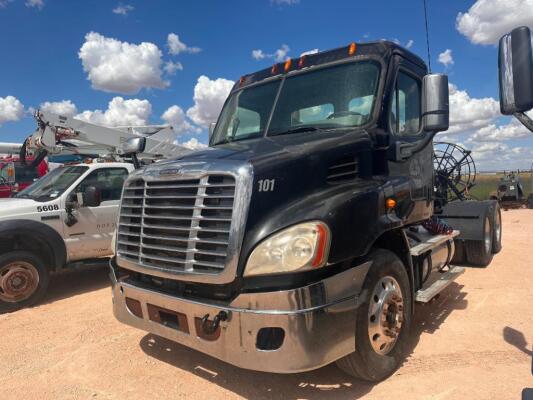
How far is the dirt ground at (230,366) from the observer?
3240 millimetres

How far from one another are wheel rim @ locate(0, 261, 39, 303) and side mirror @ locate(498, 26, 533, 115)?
597 centimetres

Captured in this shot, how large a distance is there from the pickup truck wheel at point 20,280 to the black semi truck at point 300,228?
2759mm

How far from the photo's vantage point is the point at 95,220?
22.1ft

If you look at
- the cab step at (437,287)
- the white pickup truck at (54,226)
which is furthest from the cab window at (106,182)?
the cab step at (437,287)

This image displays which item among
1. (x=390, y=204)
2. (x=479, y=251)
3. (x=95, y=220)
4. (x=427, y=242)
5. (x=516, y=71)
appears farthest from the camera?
(x=479, y=251)

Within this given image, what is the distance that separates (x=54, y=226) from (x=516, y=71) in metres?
6.13

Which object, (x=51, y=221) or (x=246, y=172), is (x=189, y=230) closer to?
(x=246, y=172)

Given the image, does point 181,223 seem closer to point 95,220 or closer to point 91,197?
point 91,197

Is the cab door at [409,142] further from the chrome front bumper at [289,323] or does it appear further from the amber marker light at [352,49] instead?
the chrome front bumper at [289,323]

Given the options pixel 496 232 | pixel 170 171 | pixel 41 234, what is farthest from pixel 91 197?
pixel 496 232

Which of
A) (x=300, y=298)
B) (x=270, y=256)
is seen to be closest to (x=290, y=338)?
(x=300, y=298)

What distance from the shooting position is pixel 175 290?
3.21 m

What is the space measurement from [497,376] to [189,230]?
267 cm

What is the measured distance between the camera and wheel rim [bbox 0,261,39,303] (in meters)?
5.67
